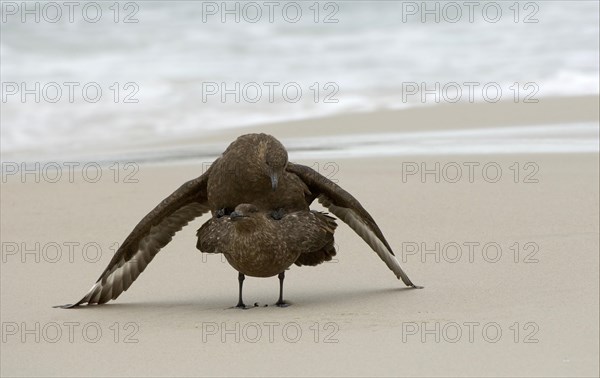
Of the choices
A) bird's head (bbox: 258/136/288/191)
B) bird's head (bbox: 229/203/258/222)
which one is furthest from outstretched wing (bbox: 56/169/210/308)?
bird's head (bbox: 229/203/258/222)

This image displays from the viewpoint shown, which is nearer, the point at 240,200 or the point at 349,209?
the point at 240,200

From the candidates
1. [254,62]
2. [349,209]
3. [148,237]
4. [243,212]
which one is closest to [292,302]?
[243,212]

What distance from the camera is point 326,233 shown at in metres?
8.44

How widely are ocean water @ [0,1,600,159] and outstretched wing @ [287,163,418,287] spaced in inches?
250

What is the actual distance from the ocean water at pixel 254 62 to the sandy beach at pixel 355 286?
3.56 metres

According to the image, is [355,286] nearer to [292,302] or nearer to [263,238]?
[292,302]

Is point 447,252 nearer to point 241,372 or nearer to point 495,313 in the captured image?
point 495,313

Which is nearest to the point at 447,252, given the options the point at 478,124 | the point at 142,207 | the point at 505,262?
the point at 505,262

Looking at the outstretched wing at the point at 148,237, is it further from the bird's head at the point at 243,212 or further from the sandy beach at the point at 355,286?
the bird's head at the point at 243,212

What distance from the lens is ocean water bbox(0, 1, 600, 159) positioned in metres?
16.8

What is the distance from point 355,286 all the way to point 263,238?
1095 millimetres

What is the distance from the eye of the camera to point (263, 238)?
810 cm

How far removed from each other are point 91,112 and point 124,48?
17.0 feet

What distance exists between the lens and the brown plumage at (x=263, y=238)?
808 centimetres
